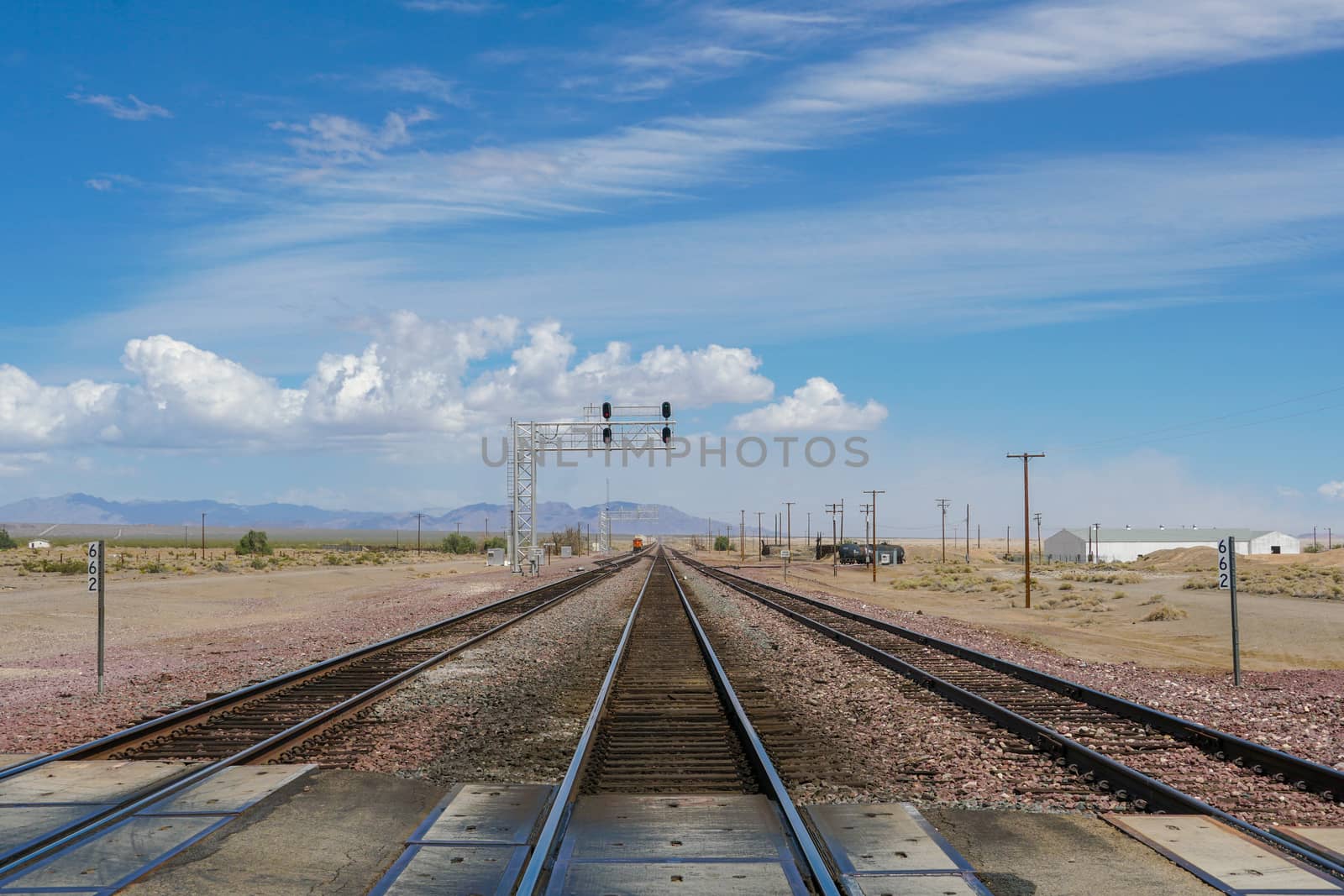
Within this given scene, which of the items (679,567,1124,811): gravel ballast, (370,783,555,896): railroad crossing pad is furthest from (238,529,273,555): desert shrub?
(370,783,555,896): railroad crossing pad

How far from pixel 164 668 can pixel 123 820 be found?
1184 cm

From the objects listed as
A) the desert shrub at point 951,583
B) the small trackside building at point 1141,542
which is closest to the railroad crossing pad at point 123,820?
the desert shrub at point 951,583

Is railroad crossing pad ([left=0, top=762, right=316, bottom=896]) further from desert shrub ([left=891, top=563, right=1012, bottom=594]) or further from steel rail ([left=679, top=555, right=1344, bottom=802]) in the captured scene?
desert shrub ([left=891, top=563, right=1012, bottom=594])

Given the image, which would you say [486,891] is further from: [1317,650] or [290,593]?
[290,593]

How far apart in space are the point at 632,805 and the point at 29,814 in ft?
14.1

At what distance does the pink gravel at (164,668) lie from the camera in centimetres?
1217

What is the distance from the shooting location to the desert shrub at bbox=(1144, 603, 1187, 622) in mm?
37281

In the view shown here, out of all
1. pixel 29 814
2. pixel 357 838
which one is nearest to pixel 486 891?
pixel 357 838

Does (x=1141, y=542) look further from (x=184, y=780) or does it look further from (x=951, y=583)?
(x=184, y=780)

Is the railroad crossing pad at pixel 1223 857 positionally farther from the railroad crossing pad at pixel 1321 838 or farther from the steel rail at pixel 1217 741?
the steel rail at pixel 1217 741

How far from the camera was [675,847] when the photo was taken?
283 inches

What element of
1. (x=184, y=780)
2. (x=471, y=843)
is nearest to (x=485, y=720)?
(x=184, y=780)

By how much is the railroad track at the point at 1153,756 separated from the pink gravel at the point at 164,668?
31.1 feet

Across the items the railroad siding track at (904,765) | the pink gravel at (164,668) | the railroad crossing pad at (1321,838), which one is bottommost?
the pink gravel at (164,668)
